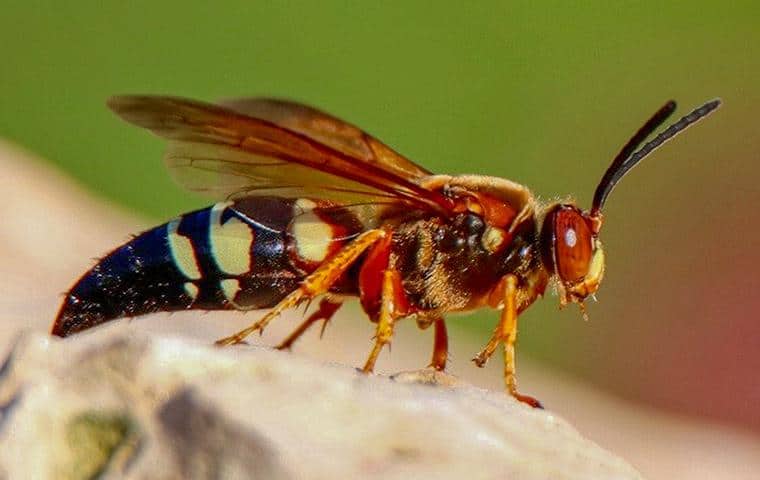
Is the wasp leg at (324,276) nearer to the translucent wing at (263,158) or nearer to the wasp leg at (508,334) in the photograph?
the translucent wing at (263,158)

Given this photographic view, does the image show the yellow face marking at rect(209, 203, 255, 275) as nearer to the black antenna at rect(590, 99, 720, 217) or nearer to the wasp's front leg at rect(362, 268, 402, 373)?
the wasp's front leg at rect(362, 268, 402, 373)

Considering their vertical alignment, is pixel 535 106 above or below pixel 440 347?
below

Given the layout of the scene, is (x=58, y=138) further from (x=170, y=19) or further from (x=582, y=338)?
(x=582, y=338)

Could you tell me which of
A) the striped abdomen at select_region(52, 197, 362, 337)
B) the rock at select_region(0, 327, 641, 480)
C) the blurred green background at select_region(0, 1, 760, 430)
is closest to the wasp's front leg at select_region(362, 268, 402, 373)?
the striped abdomen at select_region(52, 197, 362, 337)

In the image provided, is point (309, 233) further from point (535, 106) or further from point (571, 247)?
point (535, 106)

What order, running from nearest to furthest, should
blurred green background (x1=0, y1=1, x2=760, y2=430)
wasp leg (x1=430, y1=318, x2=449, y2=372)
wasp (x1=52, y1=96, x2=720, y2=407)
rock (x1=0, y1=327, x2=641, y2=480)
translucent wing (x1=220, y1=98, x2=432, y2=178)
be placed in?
rock (x1=0, y1=327, x2=641, y2=480), wasp (x1=52, y1=96, x2=720, y2=407), wasp leg (x1=430, y1=318, x2=449, y2=372), translucent wing (x1=220, y1=98, x2=432, y2=178), blurred green background (x1=0, y1=1, x2=760, y2=430)

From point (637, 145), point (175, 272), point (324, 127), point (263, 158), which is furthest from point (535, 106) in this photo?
point (175, 272)
